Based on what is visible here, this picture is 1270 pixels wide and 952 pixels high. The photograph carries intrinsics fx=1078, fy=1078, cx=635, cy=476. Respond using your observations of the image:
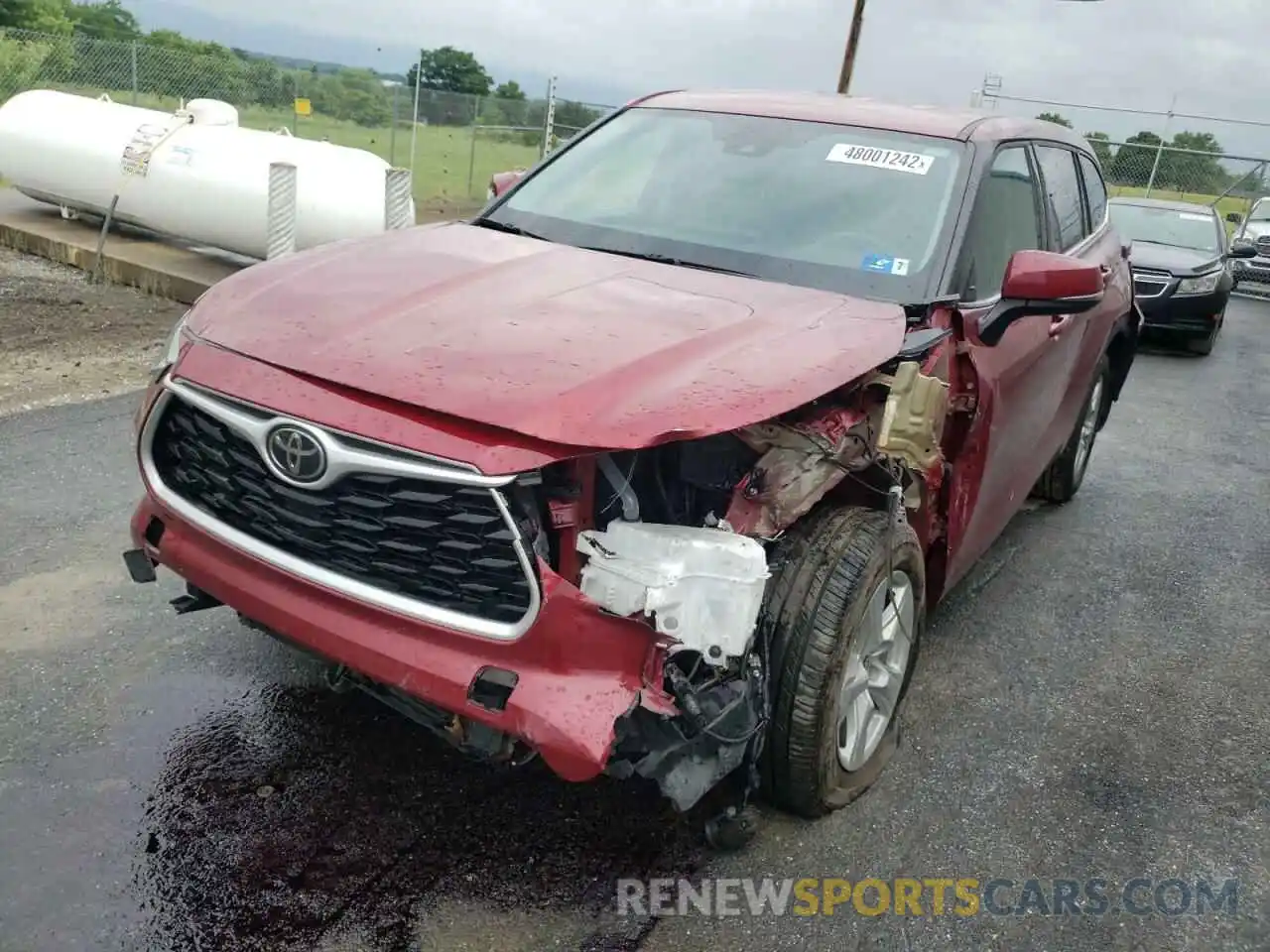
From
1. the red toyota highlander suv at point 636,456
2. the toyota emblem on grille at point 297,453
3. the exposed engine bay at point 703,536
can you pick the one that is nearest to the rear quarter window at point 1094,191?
the red toyota highlander suv at point 636,456

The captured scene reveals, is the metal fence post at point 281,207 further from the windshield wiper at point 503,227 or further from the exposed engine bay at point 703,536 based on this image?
the exposed engine bay at point 703,536

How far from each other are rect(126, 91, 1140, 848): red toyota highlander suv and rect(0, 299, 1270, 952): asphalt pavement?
0.33 m

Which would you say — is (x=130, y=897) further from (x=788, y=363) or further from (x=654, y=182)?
(x=654, y=182)

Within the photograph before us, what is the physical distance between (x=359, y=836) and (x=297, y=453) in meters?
1.09

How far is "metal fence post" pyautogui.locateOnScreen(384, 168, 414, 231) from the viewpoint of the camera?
29.3 feet

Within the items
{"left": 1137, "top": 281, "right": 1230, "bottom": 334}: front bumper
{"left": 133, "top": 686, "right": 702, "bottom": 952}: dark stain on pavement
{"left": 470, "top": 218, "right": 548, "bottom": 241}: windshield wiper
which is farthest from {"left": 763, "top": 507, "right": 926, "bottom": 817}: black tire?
{"left": 1137, "top": 281, "right": 1230, "bottom": 334}: front bumper

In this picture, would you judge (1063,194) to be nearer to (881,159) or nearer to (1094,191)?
(1094,191)

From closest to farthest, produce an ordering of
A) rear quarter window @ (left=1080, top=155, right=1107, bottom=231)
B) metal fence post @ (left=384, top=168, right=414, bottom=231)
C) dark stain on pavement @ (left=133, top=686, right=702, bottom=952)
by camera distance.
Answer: dark stain on pavement @ (left=133, top=686, right=702, bottom=952) → rear quarter window @ (left=1080, top=155, right=1107, bottom=231) → metal fence post @ (left=384, top=168, right=414, bottom=231)

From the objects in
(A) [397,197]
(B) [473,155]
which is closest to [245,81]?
(B) [473,155]

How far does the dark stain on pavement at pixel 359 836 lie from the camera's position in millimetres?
2551

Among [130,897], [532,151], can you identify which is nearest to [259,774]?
[130,897]

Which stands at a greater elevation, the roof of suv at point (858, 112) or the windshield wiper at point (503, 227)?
the roof of suv at point (858, 112)

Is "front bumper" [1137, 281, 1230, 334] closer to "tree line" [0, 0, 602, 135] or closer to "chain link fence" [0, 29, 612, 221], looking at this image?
"chain link fence" [0, 29, 612, 221]

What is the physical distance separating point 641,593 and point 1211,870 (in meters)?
1.98
